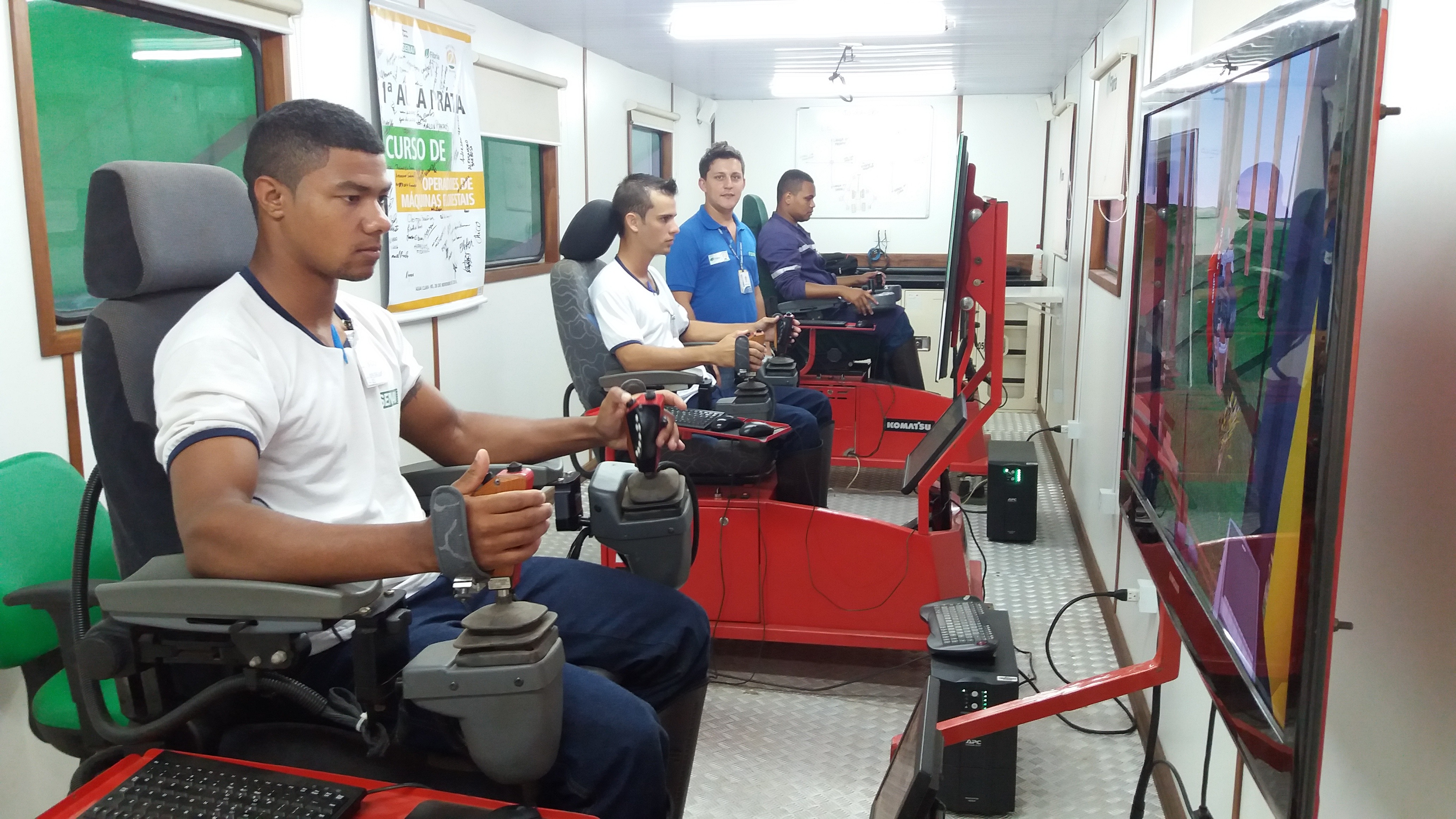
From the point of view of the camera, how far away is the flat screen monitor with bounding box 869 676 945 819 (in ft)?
4.80

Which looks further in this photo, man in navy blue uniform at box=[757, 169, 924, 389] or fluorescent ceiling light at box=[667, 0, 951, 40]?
man in navy blue uniform at box=[757, 169, 924, 389]

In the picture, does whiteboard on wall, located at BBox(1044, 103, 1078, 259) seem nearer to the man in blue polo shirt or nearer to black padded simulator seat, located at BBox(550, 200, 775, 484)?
the man in blue polo shirt

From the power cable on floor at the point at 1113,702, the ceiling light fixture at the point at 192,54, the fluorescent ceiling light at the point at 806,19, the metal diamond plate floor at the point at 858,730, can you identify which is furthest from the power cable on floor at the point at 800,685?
the fluorescent ceiling light at the point at 806,19

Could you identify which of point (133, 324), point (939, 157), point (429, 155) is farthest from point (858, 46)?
point (133, 324)

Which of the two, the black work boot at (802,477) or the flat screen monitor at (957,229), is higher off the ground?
the flat screen monitor at (957,229)

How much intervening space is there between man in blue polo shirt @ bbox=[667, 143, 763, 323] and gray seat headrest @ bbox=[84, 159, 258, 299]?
2.33 meters

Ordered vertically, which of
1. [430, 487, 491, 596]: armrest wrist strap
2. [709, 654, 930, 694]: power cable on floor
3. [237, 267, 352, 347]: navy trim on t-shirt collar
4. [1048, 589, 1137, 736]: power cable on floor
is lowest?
[709, 654, 930, 694]: power cable on floor

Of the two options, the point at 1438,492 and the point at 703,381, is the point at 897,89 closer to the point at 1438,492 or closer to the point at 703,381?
the point at 703,381

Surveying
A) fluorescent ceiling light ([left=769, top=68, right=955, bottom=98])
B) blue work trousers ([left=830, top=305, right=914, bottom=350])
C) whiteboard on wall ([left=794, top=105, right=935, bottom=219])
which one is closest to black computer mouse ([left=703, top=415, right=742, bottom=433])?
blue work trousers ([left=830, top=305, right=914, bottom=350])

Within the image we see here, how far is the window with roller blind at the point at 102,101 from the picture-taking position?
2219mm

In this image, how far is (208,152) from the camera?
9.84 ft

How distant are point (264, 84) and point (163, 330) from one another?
196 cm

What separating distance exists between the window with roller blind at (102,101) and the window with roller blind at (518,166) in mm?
1444

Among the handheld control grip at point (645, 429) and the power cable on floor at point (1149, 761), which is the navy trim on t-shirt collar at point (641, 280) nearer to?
the handheld control grip at point (645, 429)
